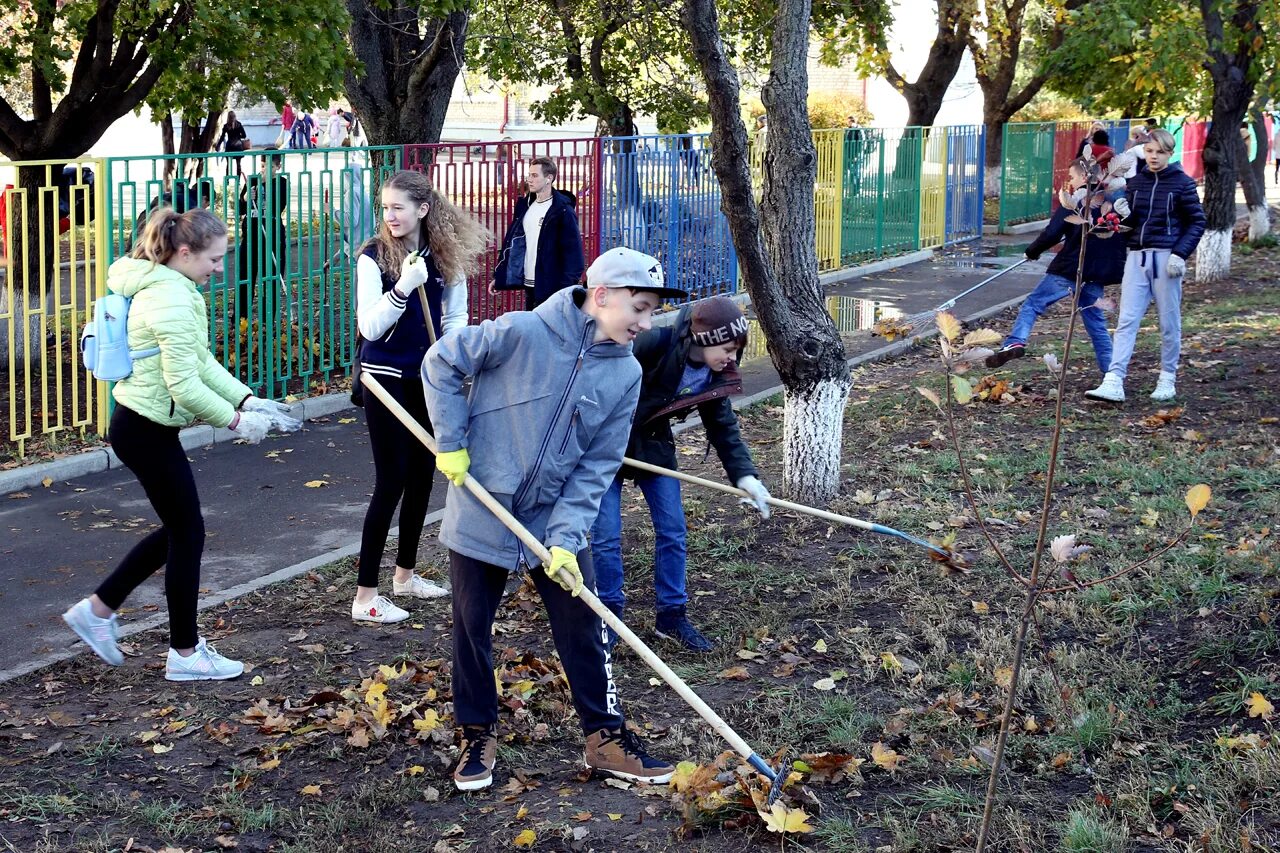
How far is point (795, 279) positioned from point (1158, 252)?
11.8ft

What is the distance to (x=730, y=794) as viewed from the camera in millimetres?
4125

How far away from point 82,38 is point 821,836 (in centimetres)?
922

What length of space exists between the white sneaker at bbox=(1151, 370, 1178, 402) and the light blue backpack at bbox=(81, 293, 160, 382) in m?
7.16

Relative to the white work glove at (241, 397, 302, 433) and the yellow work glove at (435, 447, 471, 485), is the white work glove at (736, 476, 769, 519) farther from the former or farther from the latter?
the white work glove at (241, 397, 302, 433)

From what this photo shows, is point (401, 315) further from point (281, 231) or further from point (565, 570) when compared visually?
point (281, 231)

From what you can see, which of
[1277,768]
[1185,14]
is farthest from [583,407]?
[1185,14]

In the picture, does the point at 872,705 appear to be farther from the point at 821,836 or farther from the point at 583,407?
the point at 583,407

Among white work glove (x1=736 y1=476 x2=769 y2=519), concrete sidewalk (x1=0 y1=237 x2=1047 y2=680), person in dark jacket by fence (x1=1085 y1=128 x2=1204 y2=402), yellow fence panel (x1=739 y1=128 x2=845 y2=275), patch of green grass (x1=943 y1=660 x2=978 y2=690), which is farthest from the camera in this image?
yellow fence panel (x1=739 y1=128 x2=845 y2=275)

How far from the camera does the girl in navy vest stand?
5.66 metres

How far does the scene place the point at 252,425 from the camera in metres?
4.97

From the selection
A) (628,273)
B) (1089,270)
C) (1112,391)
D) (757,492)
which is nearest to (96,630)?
(757,492)

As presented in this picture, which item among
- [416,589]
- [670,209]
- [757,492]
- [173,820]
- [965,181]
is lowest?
[173,820]

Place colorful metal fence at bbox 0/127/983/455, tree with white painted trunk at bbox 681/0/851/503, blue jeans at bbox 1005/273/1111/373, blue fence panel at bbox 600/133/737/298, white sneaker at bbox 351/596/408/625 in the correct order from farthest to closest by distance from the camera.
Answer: blue fence panel at bbox 600/133/737/298
blue jeans at bbox 1005/273/1111/373
colorful metal fence at bbox 0/127/983/455
tree with white painted trunk at bbox 681/0/851/503
white sneaker at bbox 351/596/408/625

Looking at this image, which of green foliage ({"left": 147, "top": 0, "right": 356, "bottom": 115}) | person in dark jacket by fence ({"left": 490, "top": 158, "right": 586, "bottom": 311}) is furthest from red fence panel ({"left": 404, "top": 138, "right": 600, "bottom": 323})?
person in dark jacket by fence ({"left": 490, "top": 158, "right": 586, "bottom": 311})
